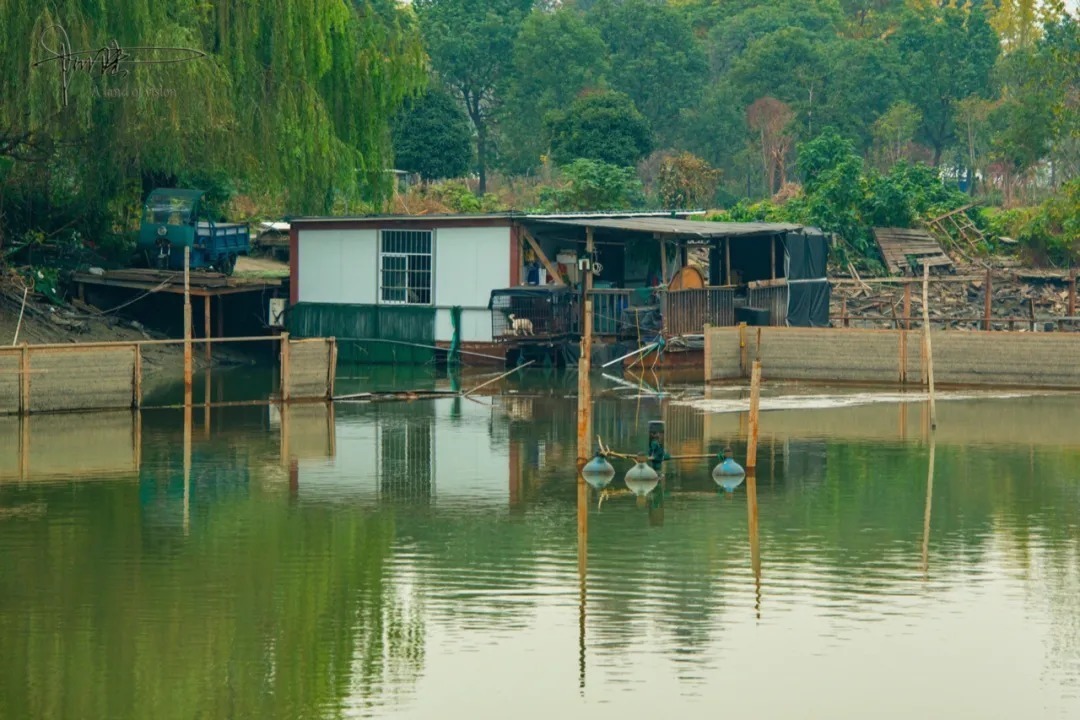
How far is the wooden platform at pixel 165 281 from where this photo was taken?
145 feet

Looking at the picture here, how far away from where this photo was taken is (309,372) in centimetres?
3534

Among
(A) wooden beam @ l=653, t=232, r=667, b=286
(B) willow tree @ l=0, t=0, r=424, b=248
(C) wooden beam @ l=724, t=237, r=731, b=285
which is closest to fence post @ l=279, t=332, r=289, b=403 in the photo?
(B) willow tree @ l=0, t=0, r=424, b=248

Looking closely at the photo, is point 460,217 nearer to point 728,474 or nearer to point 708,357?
point 708,357

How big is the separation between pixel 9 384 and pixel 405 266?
1506cm

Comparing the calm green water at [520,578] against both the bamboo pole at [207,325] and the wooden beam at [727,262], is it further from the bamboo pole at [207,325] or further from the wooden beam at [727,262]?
the wooden beam at [727,262]

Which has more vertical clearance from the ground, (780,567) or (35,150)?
(35,150)

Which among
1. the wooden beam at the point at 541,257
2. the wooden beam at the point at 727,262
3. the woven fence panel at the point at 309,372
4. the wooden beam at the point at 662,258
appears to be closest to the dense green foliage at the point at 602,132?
the wooden beam at the point at 727,262

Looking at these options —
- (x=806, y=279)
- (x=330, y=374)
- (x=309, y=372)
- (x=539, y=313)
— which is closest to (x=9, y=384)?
(x=309, y=372)

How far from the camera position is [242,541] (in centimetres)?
2152

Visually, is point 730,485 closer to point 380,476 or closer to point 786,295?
point 380,476

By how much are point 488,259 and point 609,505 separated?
807 inches

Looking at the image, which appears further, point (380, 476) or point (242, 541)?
point (380, 476)

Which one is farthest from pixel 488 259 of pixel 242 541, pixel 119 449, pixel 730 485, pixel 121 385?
pixel 242 541
